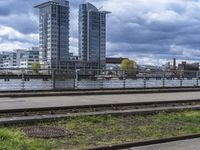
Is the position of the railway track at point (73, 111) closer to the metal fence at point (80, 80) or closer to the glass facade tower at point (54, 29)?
the metal fence at point (80, 80)

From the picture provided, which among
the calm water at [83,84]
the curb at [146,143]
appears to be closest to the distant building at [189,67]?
the calm water at [83,84]

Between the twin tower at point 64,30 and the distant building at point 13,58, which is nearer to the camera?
the distant building at point 13,58

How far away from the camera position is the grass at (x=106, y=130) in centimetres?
1016

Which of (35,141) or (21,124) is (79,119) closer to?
(21,124)

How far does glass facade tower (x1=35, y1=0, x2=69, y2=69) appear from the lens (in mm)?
64256

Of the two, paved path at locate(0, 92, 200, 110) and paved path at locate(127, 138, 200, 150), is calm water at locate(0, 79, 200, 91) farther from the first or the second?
paved path at locate(127, 138, 200, 150)

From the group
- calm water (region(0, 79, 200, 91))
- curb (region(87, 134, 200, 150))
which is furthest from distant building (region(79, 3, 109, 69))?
curb (region(87, 134, 200, 150))

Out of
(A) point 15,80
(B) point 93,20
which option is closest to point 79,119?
(A) point 15,80

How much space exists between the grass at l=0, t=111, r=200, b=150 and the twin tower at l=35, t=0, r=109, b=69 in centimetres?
4933

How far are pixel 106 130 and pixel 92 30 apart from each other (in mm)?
58613

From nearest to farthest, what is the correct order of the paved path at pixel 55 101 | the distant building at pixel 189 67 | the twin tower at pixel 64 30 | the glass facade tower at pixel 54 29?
1. the paved path at pixel 55 101
2. the distant building at pixel 189 67
3. the glass facade tower at pixel 54 29
4. the twin tower at pixel 64 30

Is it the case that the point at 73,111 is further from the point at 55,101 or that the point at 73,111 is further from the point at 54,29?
the point at 54,29

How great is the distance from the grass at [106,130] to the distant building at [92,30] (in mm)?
51748

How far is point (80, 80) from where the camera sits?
29.8 metres
